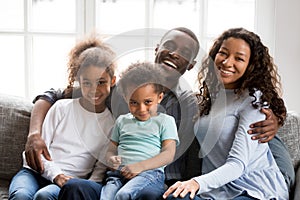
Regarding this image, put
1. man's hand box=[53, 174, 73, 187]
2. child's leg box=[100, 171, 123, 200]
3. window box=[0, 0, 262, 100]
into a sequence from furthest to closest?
window box=[0, 0, 262, 100], man's hand box=[53, 174, 73, 187], child's leg box=[100, 171, 123, 200]

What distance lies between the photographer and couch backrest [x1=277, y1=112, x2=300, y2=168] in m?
2.28

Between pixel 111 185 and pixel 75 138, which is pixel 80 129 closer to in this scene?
pixel 75 138

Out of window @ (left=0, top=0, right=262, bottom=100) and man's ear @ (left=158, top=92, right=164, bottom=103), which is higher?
window @ (left=0, top=0, right=262, bottom=100)

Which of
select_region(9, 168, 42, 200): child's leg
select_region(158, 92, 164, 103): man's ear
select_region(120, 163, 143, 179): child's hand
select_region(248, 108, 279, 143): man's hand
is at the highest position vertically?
select_region(158, 92, 164, 103): man's ear

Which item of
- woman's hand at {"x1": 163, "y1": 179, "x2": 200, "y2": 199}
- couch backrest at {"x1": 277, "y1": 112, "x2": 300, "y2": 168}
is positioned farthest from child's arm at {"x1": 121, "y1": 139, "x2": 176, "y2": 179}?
couch backrest at {"x1": 277, "y1": 112, "x2": 300, "y2": 168}

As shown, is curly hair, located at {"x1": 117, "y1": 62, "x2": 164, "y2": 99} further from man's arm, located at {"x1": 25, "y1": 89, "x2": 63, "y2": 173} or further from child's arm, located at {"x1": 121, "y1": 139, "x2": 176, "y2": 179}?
man's arm, located at {"x1": 25, "y1": 89, "x2": 63, "y2": 173}

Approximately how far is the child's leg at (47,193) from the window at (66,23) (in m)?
1.10

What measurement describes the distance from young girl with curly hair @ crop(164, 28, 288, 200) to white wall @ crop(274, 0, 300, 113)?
2.22ft

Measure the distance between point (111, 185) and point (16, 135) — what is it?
24.2 inches

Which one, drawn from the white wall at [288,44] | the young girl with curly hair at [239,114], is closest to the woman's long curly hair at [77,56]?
the young girl with curly hair at [239,114]

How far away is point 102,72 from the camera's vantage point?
199cm

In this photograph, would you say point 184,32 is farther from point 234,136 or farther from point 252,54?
point 234,136

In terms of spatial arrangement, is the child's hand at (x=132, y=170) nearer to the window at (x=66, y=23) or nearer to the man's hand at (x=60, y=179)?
the man's hand at (x=60, y=179)

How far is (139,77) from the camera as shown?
1.88m
